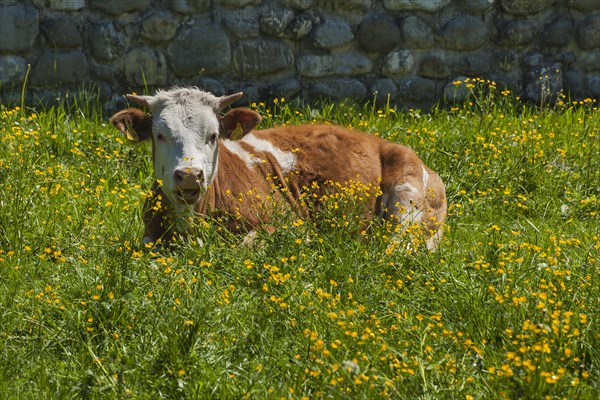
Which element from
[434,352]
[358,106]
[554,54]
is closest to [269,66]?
[358,106]

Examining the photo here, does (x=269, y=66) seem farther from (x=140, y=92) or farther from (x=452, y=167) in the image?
(x=452, y=167)

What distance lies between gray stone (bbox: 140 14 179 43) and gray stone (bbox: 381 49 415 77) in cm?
203

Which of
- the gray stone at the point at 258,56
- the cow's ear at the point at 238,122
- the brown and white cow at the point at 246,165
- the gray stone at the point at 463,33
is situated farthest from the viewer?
the gray stone at the point at 463,33

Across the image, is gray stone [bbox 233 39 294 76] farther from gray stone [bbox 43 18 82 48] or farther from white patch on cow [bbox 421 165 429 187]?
white patch on cow [bbox 421 165 429 187]

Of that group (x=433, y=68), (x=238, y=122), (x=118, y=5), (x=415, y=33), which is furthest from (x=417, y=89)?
(x=238, y=122)

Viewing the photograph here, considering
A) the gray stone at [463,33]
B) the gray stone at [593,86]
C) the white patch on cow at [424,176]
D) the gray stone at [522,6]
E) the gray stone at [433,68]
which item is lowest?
the gray stone at [593,86]

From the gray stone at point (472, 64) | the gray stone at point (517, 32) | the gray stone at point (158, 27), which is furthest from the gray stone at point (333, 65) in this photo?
the gray stone at point (517, 32)

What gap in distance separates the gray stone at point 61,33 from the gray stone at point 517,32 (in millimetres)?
4053

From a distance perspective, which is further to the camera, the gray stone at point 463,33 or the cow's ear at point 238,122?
the gray stone at point 463,33

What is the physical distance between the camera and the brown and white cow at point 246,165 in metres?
6.07

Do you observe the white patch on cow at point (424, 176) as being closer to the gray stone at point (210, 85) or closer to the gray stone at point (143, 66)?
the gray stone at point (210, 85)

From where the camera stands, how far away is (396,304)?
5020mm

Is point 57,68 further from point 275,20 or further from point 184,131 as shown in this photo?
point 184,131

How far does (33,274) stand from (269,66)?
416cm
